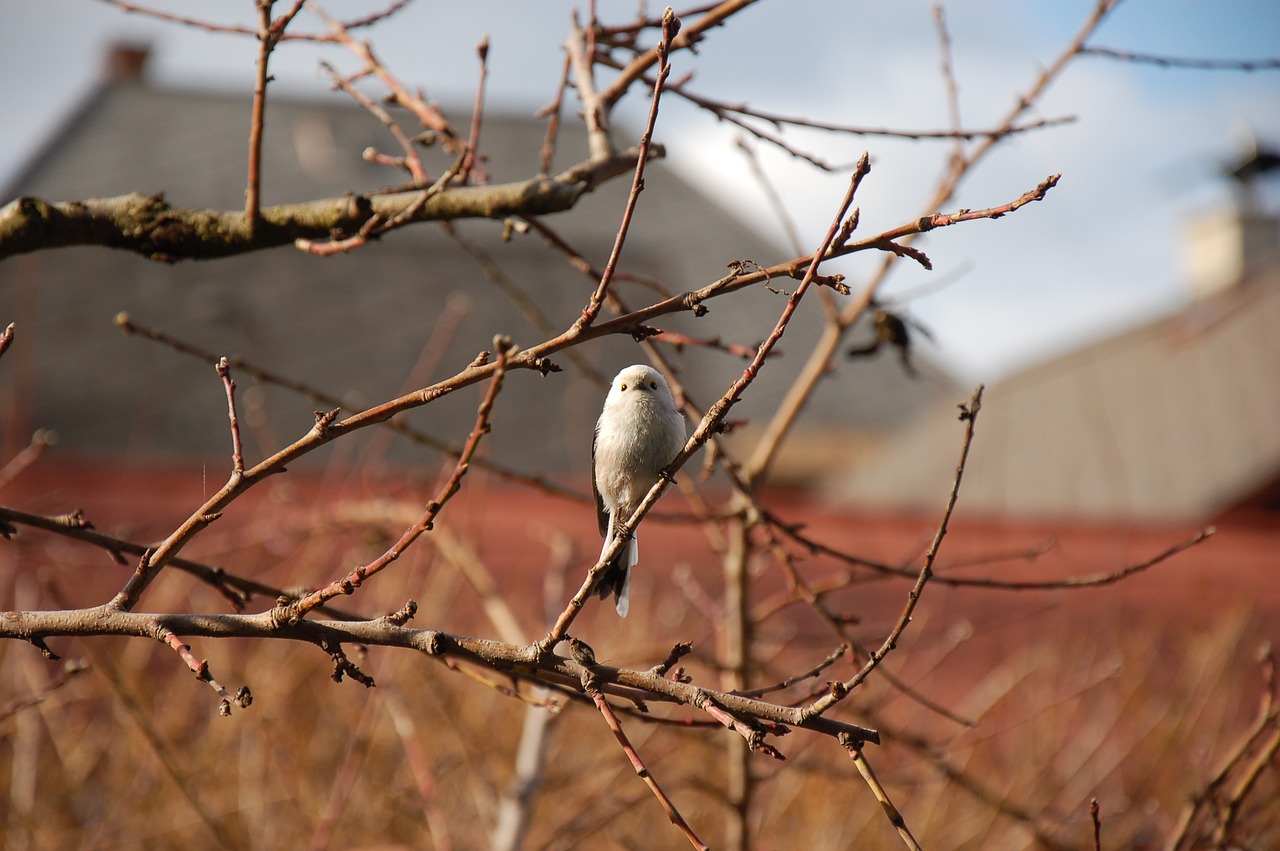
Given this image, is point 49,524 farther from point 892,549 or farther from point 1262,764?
point 892,549

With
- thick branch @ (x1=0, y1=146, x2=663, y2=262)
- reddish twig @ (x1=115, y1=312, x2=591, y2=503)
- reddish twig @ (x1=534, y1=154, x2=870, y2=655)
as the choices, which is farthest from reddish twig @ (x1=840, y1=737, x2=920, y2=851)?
thick branch @ (x1=0, y1=146, x2=663, y2=262)

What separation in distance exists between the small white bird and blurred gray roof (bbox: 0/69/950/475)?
10.7 metres

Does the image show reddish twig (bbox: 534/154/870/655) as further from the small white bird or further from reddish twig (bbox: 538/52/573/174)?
reddish twig (bbox: 538/52/573/174)

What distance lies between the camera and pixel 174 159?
20.2 meters

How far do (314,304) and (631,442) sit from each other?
17160 mm

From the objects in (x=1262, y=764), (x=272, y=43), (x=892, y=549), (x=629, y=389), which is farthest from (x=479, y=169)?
(x=892, y=549)

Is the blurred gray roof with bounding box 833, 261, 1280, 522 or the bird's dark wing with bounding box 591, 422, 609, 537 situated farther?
the blurred gray roof with bounding box 833, 261, 1280, 522

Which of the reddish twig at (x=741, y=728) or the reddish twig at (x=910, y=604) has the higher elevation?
the reddish twig at (x=910, y=604)

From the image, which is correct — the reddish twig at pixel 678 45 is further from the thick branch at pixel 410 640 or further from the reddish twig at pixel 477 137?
the thick branch at pixel 410 640

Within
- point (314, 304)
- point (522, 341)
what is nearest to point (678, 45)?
point (522, 341)

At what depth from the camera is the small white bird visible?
1.95 meters

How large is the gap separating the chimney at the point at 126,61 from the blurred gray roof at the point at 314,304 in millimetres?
941

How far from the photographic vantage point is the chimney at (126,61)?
22.5m

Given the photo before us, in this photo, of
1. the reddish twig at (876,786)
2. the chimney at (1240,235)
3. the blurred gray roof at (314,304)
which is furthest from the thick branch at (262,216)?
the chimney at (1240,235)
